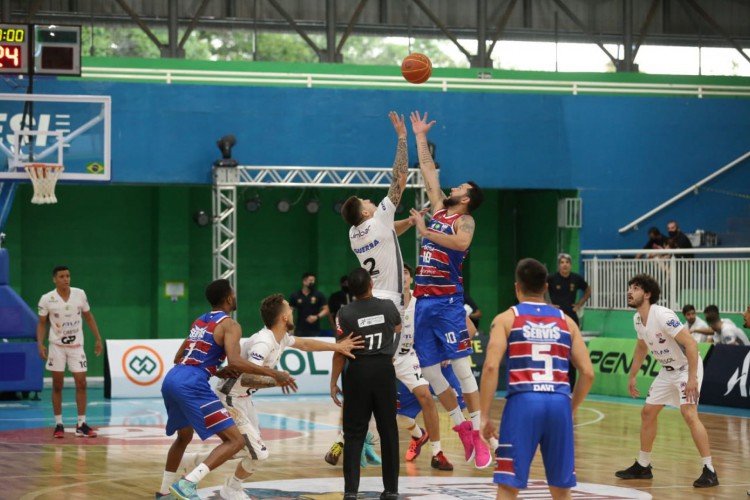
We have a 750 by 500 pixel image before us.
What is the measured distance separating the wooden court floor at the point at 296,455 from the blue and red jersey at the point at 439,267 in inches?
72.6

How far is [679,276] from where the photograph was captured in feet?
77.3

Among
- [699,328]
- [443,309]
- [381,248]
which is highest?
[381,248]

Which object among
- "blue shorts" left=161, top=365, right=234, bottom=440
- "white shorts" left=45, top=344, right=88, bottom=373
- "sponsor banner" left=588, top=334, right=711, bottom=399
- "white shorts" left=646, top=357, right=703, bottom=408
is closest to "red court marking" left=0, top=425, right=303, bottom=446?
"white shorts" left=45, top=344, right=88, bottom=373

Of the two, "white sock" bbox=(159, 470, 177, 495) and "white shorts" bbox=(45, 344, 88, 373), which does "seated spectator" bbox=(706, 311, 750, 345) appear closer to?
"white shorts" bbox=(45, 344, 88, 373)

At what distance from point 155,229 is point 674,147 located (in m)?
11.6

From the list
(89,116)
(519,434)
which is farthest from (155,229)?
(519,434)

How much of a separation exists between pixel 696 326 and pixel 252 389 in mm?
12925

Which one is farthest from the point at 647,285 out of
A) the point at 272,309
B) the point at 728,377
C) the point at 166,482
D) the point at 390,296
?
the point at 728,377

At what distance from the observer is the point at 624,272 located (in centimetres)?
2520

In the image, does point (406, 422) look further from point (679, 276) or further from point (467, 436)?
point (679, 276)

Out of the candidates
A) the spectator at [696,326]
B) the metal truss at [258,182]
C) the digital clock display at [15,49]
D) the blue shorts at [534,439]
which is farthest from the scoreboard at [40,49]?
the blue shorts at [534,439]

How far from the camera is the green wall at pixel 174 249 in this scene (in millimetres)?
26672

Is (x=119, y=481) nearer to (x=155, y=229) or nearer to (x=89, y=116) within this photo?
(x=89, y=116)

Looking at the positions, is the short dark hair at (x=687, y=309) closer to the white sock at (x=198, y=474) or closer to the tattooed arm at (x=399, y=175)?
the tattooed arm at (x=399, y=175)
